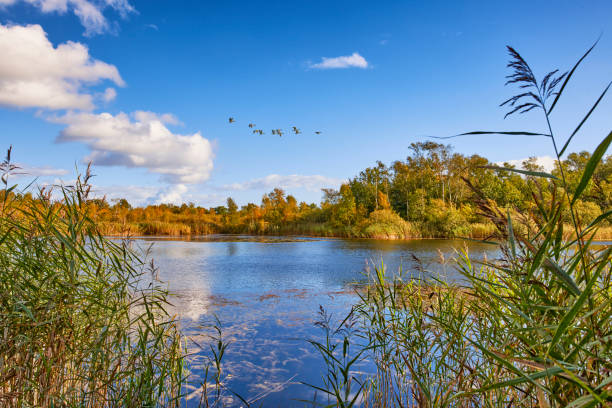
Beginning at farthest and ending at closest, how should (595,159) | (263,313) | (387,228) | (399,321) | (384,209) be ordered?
(384,209) → (387,228) → (263,313) → (399,321) → (595,159)

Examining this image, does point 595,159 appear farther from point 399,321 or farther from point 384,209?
point 384,209

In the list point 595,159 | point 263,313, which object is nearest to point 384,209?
point 263,313

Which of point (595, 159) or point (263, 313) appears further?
point (263, 313)

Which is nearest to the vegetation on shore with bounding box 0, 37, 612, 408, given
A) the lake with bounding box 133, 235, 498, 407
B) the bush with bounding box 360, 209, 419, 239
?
the lake with bounding box 133, 235, 498, 407

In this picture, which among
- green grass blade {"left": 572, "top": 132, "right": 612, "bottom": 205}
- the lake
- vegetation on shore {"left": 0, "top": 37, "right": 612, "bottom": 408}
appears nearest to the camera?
green grass blade {"left": 572, "top": 132, "right": 612, "bottom": 205}

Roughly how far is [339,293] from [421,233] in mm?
24329

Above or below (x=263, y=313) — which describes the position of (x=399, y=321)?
above

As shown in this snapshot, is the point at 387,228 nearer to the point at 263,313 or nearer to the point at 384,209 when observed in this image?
the point at 384,209

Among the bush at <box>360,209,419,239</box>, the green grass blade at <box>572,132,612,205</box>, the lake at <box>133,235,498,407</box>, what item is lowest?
the lake at <box>133,235,498,407</box>

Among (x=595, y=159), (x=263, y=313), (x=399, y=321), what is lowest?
(x=263, y=313)

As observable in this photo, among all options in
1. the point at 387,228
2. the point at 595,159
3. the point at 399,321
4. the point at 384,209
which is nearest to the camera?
the point at 595,159

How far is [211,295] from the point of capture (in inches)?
336

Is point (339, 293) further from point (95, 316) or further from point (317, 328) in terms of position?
point (95, 316)

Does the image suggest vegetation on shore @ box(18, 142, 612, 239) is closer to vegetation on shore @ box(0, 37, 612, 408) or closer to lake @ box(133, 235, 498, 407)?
lake @ box(133, 235, 498, 407)
